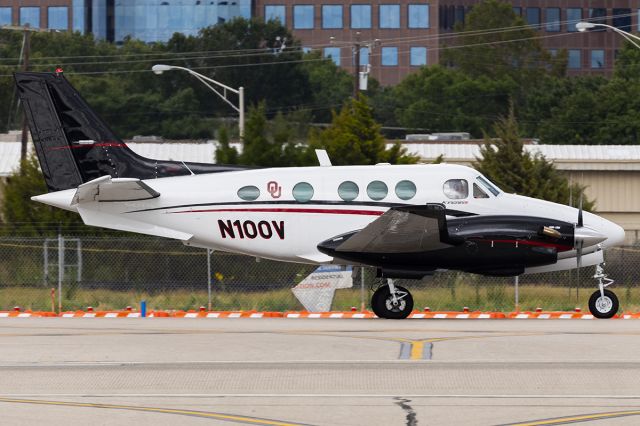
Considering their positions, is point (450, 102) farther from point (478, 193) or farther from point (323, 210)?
point (478, 193)

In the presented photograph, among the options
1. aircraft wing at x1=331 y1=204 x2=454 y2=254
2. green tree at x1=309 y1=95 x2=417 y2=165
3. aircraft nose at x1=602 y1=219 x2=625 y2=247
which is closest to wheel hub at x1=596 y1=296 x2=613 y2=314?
aircraft nose at x1=602 y1=219 x2=625 y2=247

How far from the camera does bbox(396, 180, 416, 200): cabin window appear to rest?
25.5 m

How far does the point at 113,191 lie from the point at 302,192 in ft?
12.1

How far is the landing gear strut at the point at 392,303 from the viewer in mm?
25344

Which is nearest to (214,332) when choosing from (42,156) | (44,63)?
(42,156)

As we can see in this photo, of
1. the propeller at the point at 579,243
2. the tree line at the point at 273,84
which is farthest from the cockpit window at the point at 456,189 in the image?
the tree line at the point at 273,84

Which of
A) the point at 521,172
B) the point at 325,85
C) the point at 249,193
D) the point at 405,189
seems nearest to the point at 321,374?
the point at 405,189

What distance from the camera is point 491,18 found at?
12369 cm

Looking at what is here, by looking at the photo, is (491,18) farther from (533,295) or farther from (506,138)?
(533,295)

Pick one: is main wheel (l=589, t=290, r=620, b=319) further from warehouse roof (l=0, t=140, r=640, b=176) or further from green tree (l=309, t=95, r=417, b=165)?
warehouse roof (l=0, t=140, r=640, b=176)

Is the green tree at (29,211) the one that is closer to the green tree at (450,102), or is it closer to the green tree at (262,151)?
the green tree at (262,151)

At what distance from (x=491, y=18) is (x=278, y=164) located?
3402 inches

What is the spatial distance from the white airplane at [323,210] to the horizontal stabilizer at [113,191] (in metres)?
0.02

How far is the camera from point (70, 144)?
2670cm
